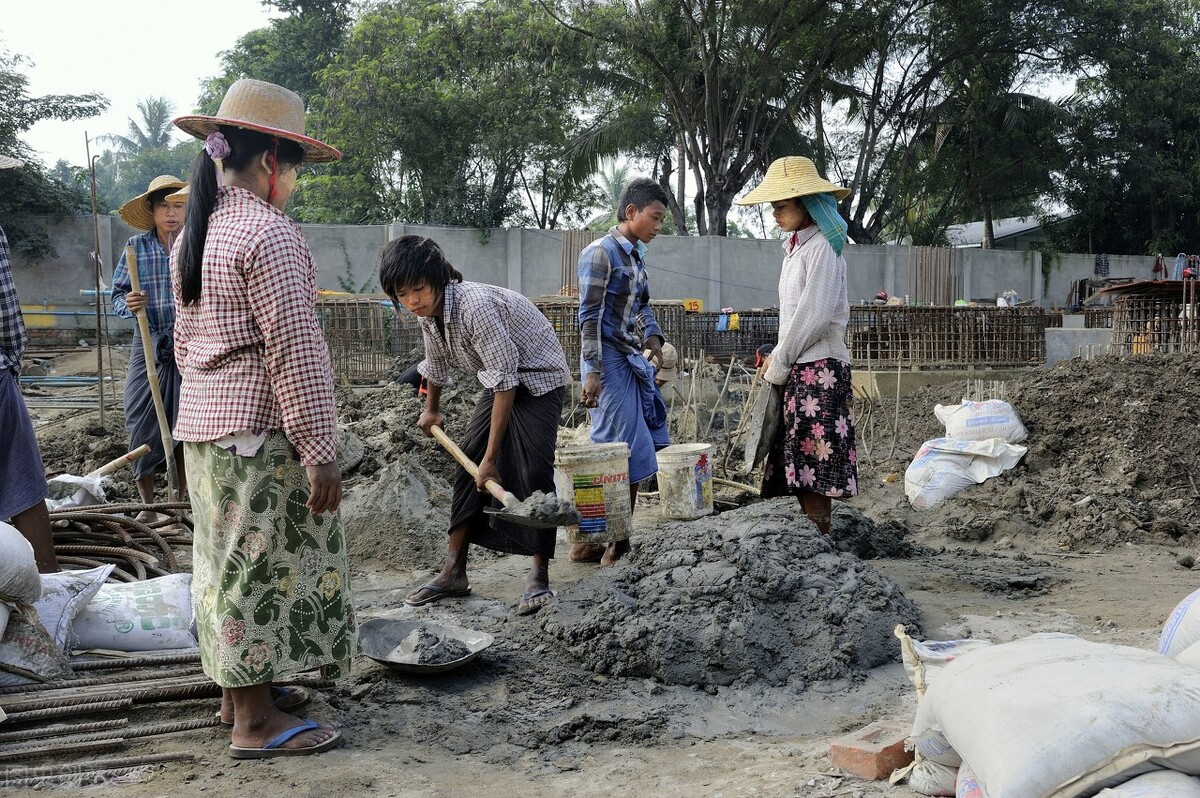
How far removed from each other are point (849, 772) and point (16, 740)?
2.28 metres

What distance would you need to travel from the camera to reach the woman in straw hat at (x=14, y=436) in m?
3.70

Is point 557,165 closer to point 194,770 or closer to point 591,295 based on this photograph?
point 591,295

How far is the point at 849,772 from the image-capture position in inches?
100

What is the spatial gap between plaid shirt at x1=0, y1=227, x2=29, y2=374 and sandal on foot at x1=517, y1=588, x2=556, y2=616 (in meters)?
2.10

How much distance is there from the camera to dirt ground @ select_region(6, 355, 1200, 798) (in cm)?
277

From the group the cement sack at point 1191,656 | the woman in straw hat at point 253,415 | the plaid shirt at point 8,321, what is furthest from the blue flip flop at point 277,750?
the cement sack at point 1191,656

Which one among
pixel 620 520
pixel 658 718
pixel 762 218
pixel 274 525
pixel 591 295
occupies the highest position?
pixel 762 218

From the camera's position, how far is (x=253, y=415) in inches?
103

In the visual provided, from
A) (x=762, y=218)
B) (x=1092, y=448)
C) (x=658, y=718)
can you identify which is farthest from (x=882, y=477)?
(x=762, y=218)

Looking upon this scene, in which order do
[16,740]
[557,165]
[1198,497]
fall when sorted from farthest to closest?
[557,165], [1198,497], [16,740]

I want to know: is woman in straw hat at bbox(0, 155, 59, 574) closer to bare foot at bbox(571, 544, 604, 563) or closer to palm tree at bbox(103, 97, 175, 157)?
bare foot at bbox(571, 544, 604, 563)

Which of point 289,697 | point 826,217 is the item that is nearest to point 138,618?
point 289,697

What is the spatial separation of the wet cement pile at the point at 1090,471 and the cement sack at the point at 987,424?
152mm

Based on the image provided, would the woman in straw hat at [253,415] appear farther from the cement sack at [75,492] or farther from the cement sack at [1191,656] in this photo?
the cement sack at [75,492]
